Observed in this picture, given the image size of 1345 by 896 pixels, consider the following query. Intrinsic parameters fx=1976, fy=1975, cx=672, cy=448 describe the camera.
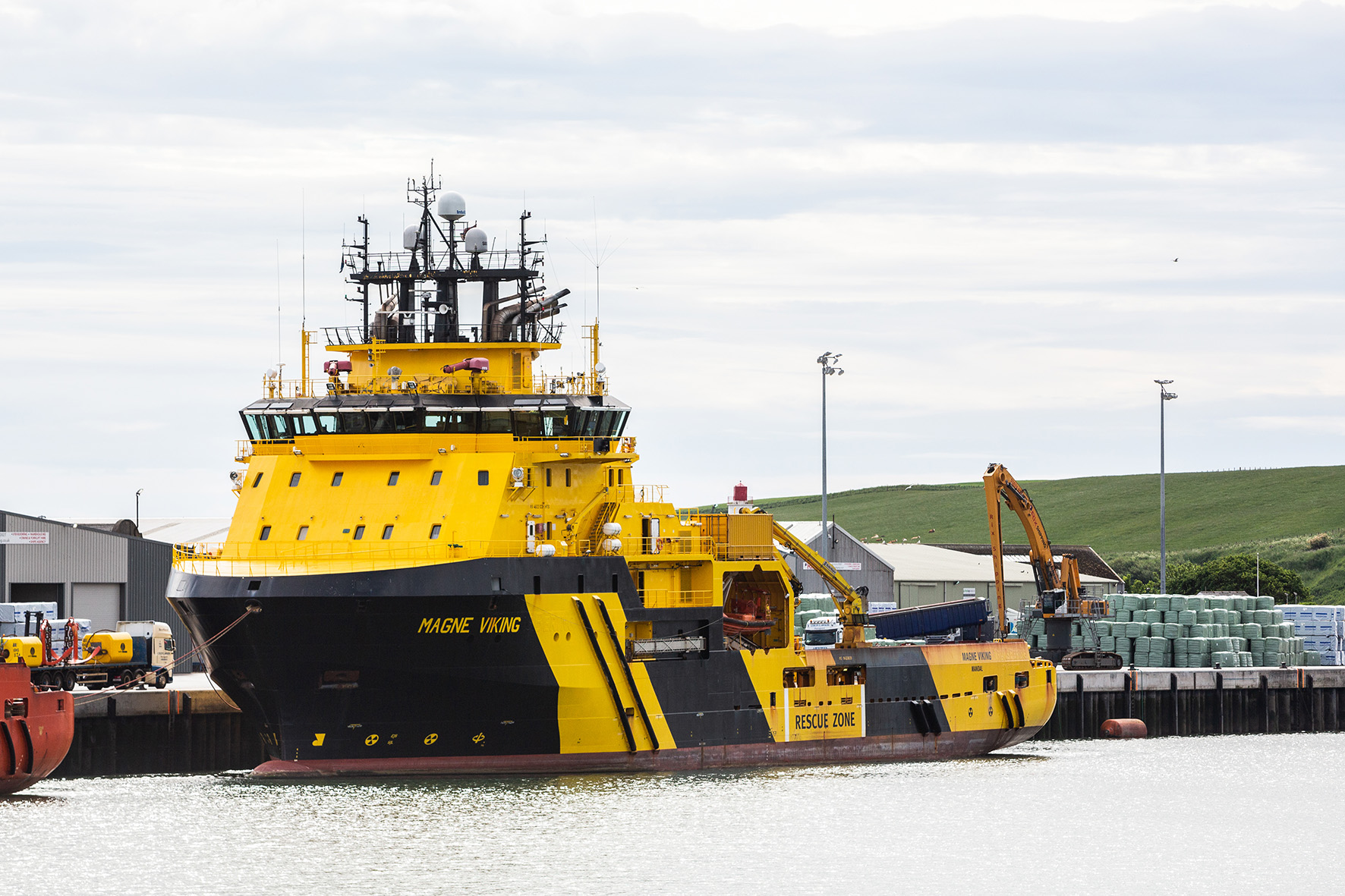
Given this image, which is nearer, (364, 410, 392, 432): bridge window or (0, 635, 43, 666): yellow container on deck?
(364, 410, 392, 432): bridge window

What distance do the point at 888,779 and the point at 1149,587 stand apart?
5621 cm

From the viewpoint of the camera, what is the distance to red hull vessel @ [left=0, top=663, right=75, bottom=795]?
115 ft

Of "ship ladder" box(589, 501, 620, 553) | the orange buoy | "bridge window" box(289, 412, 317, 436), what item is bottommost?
the orange buoy

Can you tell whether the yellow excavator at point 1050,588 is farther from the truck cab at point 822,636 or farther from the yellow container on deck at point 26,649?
the yellow container on deck at point 26,649

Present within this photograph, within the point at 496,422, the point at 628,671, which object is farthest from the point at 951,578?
the point at 496,422

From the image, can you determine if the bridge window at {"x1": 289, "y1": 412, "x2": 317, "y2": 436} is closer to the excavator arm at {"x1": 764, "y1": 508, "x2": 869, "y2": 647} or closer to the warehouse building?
the excavator arm at {"x1": 764, "y1": 508, "x2": 869, "y2": 647}

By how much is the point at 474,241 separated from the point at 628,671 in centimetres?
1039

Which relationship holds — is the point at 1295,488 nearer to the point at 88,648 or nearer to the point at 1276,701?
the point at 1276,701

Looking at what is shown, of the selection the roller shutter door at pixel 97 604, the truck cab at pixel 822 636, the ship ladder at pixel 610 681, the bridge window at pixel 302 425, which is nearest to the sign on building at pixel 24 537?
the roller shutter door at pixel 97 604

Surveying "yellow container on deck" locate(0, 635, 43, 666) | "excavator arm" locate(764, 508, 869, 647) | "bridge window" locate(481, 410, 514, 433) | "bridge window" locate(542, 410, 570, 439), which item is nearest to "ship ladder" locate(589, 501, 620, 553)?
A: "bridge window" locate(542, 410, 570, 439)

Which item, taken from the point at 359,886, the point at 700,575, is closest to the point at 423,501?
the point at 700,575

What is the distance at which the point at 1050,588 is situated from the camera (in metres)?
59.4

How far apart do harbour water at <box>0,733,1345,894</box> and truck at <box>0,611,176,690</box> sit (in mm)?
4475

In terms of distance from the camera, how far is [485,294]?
42.4m
